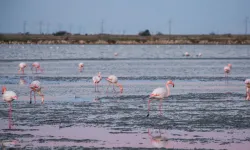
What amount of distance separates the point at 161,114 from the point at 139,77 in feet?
49.7

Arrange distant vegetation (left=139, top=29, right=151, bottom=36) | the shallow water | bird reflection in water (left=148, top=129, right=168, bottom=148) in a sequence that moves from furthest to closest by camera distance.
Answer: distant vegetation (left=139, top=29, right=151, bottom=36)
the shallow water
bird reflection in water (left=148, top=129, right=168, bottom=148)

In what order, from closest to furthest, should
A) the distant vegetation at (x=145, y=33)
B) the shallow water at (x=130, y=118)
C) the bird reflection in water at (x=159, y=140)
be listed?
the bird reflection in water at (x=159, y=140) → the shallow water at (x=130, y=118) → the distant vegetation at (x=145, y=33)

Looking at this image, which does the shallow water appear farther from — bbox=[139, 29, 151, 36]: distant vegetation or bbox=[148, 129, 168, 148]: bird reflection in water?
bbox=[139, 29, 151, 36]: distant vegetation

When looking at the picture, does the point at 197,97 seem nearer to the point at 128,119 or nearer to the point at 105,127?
the point at 128,119

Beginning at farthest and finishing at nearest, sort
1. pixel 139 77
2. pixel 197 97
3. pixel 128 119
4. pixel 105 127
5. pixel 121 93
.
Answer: pixel 139 77 → pixel 121 93 → pixel 197 97 → pixel 128 119 → pixel 105 127

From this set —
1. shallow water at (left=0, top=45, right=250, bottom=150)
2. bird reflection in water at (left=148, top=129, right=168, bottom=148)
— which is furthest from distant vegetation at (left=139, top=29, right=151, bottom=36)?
bird reflection in water at (left=148, top=129, right=168, bottom=148)

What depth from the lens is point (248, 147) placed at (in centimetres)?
1302

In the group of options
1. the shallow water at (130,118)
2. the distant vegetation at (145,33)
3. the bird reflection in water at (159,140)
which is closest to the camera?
the bird reflection in water at (159,140)

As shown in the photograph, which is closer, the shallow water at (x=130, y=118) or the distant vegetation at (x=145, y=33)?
the shallow water at (x=130, y=118)

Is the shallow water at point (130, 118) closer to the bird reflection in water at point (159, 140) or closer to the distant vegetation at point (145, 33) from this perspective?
the bird reflection in water at point (159, 140)

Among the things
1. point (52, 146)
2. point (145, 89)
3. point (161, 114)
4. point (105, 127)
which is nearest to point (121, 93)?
point (145, 89)

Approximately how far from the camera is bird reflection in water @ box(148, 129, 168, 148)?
13238 mm

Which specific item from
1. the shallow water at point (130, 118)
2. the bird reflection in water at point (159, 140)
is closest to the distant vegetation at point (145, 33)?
the shallow water at point (130, 118)

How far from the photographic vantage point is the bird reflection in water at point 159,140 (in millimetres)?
13238
